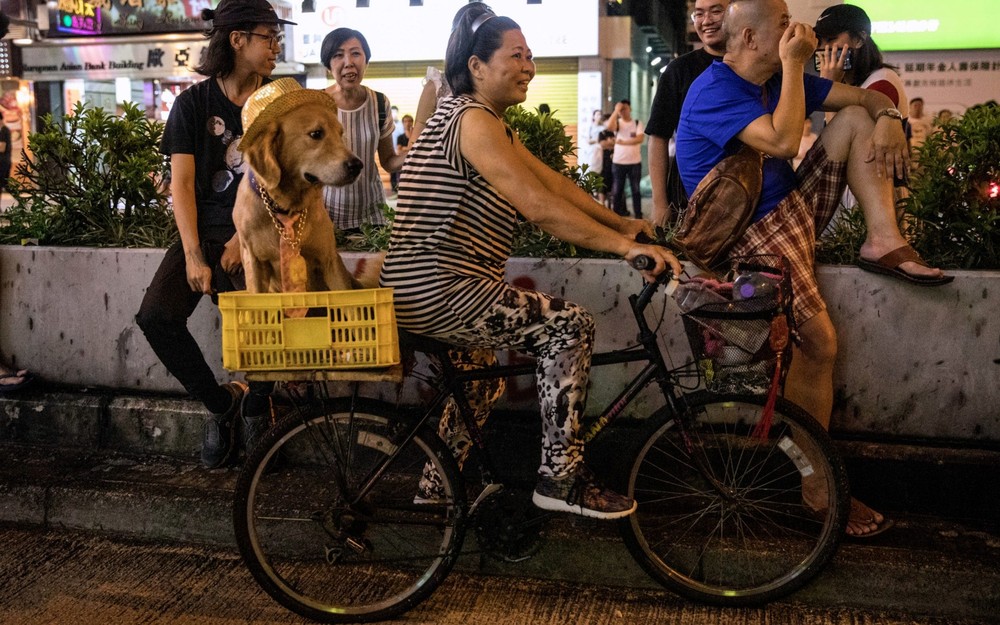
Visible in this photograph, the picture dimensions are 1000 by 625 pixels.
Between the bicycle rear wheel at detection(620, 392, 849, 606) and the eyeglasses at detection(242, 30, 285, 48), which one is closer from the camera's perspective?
the bicycle rear wheel at detection(620, 392, 849, 606)

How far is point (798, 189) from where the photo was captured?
3807mm

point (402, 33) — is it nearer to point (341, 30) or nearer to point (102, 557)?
point (341, 30)

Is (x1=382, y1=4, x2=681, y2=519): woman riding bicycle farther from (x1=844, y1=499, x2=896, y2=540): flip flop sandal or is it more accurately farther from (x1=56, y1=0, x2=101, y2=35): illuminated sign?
(x1=56, y1=0, x2=101, y2=35): illuminated sign

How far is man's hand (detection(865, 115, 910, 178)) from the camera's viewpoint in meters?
3.64

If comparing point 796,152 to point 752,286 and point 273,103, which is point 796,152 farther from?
Result: point 273,103

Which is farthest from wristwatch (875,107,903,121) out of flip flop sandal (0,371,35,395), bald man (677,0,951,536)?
flip flop sandal (0,371,35,395)

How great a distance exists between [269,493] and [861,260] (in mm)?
2630

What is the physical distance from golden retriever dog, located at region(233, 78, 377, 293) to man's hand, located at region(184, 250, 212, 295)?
1.50 feet

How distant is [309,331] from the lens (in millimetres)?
3035

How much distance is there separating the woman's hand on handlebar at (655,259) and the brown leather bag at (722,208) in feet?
1.97

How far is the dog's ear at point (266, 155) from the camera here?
10.7ft

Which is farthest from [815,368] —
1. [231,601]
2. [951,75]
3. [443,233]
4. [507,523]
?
[951,75]

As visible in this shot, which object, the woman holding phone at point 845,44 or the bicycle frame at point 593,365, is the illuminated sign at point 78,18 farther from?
the bicycle frame at point 593,365

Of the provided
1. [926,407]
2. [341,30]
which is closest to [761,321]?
[926,407]
